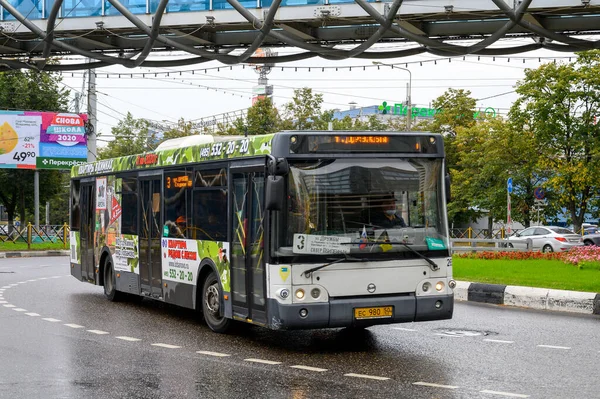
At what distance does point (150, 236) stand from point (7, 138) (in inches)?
1281

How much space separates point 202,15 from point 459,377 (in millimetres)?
13752

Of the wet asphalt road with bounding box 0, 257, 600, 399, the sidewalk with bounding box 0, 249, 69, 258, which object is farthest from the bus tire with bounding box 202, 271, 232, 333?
the sidewalk with bounding box 0, 249, 69, 258

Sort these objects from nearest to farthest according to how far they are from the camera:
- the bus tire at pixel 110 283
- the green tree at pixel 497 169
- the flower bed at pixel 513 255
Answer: the bus tire at pixel 110 283, the flower bed at pixel 513 255, the green tree at pixel 497 169

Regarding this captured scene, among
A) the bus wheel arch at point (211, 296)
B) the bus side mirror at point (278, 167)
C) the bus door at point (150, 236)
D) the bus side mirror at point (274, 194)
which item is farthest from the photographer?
the bus door at point (150, 236)

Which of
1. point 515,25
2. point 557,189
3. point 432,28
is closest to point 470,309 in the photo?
point 515,25

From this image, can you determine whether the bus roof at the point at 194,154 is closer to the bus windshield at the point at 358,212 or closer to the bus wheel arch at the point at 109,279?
the bus windshield at the point at 358,212

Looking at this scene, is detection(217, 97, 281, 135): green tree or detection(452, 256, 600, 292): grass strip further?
detection(217, 97, 281, 135): green tree

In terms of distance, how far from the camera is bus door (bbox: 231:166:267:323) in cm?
1131

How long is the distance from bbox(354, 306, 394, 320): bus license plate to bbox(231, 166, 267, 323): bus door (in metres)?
1.18

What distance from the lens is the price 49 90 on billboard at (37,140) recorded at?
45.3 metres

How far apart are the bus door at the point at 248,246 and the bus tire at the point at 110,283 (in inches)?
226

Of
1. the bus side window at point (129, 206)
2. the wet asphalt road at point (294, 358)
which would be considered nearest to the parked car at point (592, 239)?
the wet asphalt road at point (294, 358)

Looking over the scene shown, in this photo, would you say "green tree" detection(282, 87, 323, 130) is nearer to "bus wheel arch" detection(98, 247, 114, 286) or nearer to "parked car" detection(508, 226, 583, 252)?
"parked car" detection(508, 226, 583, 252)

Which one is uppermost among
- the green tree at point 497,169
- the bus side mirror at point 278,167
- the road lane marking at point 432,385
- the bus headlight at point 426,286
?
the green tree at point 497,169
